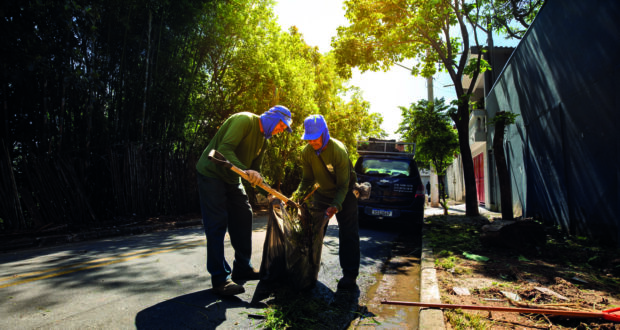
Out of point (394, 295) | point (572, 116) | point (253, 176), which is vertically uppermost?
point (572, 116)

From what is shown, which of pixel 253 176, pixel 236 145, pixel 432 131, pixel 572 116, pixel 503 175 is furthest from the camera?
pixel 432 131

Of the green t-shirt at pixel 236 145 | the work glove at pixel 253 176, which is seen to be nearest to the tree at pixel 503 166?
the green t-shirt at pixel 236 145

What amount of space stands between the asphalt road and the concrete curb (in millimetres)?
626

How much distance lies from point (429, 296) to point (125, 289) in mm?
2901

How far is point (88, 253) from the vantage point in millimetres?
5504

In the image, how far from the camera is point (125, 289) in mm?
3594

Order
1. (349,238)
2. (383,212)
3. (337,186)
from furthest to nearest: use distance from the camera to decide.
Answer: (383,212), (349,238), (337,186)

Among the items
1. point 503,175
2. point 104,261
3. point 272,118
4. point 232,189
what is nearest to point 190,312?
point 232,189

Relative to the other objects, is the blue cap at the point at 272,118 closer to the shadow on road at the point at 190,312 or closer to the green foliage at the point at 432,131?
the shadow on road at the point at 190,312

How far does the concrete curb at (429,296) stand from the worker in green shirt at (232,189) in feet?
5.30

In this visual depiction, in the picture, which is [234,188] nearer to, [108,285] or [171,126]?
[108,285]

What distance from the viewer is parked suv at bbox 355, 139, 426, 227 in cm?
877

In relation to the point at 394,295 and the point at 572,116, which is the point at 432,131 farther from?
the point at 394,295

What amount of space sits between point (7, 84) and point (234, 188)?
6.42 meters
